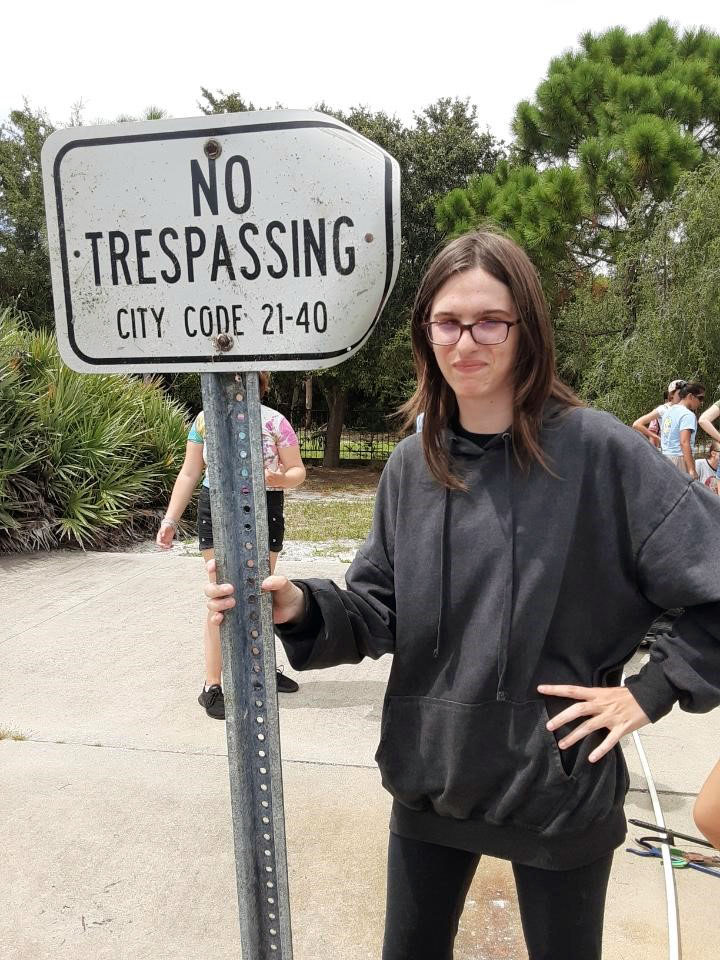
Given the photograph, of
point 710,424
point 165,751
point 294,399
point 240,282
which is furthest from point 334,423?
point 240,282

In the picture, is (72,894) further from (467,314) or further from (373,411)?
(373,411)

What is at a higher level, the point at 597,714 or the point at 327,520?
the point at 597,714

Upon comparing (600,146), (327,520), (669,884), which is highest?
(600,146)

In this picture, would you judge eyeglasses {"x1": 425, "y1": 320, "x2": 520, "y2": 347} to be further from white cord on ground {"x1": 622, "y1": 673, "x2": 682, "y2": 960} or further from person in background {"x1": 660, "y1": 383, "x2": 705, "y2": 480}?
person in background {"x1": 660, "y1": 383, "x2": 705, "y2": 480}

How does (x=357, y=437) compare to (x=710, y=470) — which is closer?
(x=710, y=470)

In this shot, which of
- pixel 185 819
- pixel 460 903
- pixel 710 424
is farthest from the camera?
pixel 710 424

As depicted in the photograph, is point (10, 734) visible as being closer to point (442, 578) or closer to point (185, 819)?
point (185, 819)

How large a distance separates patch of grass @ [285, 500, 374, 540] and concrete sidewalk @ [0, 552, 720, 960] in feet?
15.9

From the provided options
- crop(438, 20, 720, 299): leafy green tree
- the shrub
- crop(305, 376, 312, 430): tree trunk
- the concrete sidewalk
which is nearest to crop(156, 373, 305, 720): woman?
the concrete sidewalk

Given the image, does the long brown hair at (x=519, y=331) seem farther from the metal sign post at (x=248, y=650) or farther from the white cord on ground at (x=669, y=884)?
the white cord on ground at (x=669, y=884)

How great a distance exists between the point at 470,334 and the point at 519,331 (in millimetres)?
96

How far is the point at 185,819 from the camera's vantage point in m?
2.94

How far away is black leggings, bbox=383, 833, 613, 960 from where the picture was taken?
148 centimetres

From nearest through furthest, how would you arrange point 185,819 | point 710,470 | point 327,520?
point 185,819, point 710,470, point 327,520
